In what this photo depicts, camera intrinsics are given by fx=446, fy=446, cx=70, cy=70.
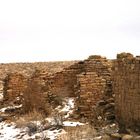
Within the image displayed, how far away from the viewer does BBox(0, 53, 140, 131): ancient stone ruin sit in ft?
40.0

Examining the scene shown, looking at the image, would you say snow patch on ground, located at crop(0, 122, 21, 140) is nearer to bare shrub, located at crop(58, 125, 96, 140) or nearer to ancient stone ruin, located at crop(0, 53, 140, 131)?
ancient stone ruin, located at crop(0, 53, 140, 131)

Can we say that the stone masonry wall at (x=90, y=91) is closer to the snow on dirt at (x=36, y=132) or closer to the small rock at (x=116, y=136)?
the snow on dirt at (x=36, y=132)

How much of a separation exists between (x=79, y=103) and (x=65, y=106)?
1969 millimetres

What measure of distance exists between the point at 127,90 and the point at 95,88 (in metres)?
3.41

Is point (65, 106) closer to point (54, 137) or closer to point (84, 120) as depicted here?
point (84, 120)

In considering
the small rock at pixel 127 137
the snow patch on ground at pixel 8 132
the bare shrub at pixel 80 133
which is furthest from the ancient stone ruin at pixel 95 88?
the snow patch on ground at pixel 8 132

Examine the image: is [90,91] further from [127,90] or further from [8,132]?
[127,90]

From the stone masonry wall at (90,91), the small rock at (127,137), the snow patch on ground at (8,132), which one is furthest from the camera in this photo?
the stone masonry wall at (90,91)

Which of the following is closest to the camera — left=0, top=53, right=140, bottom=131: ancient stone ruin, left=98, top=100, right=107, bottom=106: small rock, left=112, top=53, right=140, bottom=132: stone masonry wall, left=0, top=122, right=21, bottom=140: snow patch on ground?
left=112, top=53, right=140, bottom=132: stone masonry wall

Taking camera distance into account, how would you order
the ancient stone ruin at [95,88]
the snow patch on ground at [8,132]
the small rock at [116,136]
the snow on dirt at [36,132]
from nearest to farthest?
the small rock at [116,136] < the ancient stone ruin at [95,88] < the snow on dirt at [36,132] < the snow patch on ground at [8,132]

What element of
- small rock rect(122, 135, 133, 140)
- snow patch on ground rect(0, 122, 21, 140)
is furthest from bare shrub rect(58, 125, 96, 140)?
snow patch on ground rect(0, 122, 21, 140)

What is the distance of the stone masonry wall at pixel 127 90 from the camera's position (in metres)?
11.9

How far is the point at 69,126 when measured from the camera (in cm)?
1384

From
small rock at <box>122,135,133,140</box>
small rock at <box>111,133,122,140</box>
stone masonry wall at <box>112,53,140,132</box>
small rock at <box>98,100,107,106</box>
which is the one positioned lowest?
small rock at <box>111,133,122,140</box>
